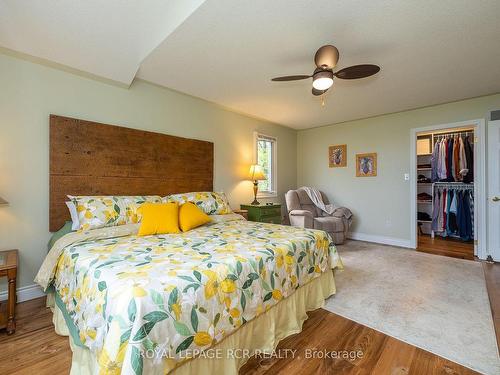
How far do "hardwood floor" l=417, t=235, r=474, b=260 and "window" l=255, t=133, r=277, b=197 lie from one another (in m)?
2.86

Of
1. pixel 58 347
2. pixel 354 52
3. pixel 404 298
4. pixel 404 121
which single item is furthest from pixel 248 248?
pixel 404 121

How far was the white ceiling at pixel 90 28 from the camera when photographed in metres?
1.86

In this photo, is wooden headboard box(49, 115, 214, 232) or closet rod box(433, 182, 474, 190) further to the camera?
closet rod box(433, 182, 474, 190)

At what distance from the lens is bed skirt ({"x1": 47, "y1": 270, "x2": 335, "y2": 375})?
122cm

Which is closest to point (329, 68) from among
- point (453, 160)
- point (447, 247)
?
point (453, 160)

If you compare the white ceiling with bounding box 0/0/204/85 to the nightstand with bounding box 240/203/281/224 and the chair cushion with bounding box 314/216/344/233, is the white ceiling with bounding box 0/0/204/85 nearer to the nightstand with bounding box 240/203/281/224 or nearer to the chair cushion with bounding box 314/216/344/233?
the nightstand with bounding box 240/203/281/224

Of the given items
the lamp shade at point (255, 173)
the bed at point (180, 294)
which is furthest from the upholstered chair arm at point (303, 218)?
the bed at point (180, 294)

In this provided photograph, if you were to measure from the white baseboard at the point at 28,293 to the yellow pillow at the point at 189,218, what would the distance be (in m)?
1.53

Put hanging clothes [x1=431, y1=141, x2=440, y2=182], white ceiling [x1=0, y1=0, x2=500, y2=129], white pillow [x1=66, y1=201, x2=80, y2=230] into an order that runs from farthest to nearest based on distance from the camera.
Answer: hanging clothes [x1=431, y1=141, x2=440, y2=182]
white pillow [x1=66, y1=201, x2=80, y2=230]
white ceiling [x1=0, y1=0, x2=500, y2=129]

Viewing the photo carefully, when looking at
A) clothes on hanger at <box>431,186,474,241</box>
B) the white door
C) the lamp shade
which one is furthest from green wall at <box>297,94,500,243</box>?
the lamp shade

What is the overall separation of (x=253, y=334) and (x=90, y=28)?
281cm

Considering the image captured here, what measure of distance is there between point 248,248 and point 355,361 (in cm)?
99

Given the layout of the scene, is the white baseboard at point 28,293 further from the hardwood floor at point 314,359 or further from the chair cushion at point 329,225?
the chair cushion at point 329,225

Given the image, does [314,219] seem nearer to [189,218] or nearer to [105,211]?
[189,218]
